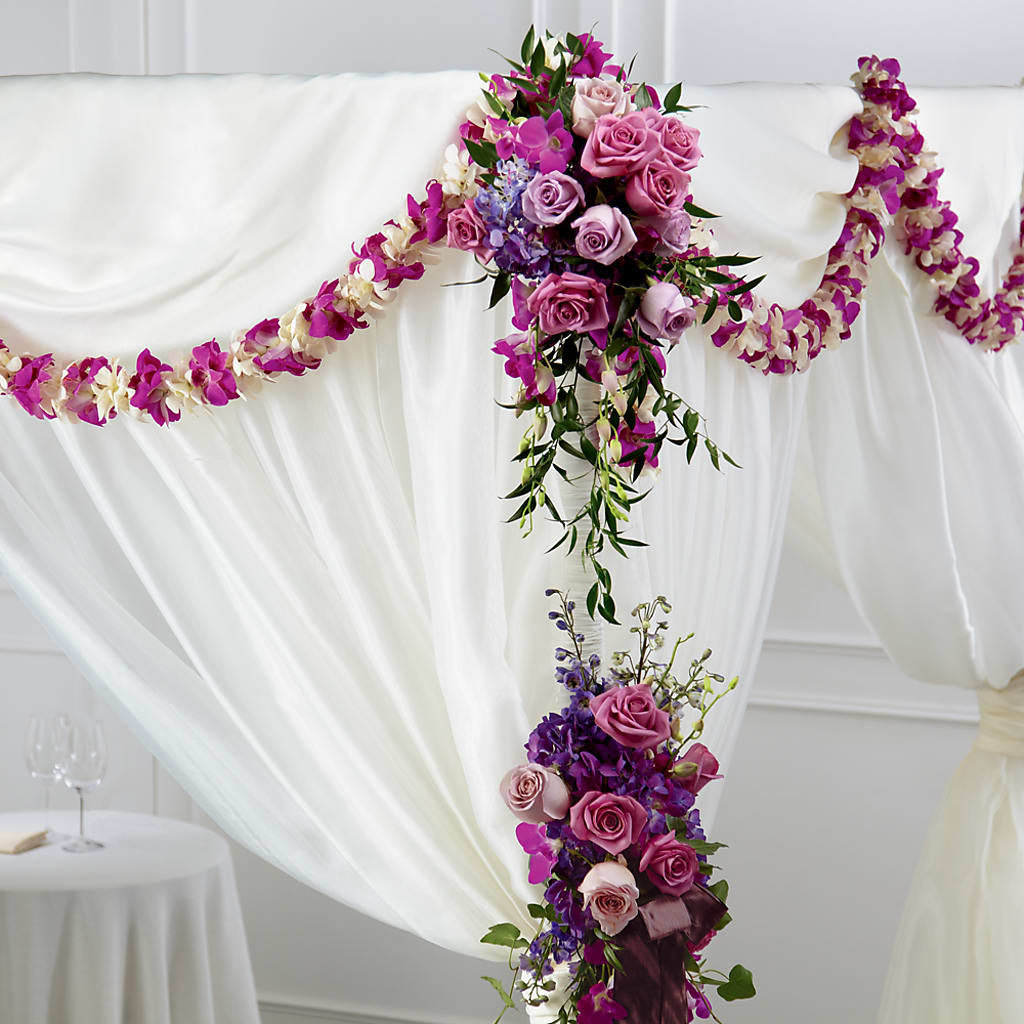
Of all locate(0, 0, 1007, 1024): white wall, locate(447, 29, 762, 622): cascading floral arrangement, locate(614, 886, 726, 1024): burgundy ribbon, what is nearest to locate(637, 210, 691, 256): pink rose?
locate(447, 29, 762, 622): cascading floral arrangement

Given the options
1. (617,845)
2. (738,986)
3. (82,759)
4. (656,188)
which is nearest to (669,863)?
(617,845)

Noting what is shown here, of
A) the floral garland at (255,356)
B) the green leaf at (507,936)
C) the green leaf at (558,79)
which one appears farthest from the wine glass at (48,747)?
the green leaf at (558,79)

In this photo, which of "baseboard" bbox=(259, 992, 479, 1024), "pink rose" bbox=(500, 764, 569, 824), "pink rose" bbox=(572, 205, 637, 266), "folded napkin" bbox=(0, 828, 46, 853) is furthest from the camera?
"baseboard" bbox=(259, 992, 479, 1024)

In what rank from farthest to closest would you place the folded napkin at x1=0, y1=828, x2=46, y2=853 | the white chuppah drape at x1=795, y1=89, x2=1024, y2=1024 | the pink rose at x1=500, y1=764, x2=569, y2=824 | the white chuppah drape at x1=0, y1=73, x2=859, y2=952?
1. the folded napkin at x1=0, y1=828, x2=46, y2=853
2. the white chuppah drape at x1=795, y1=89, x2=1024, y2=1024
3. the white chuppah drape at x1=0, y1=73, x2=859, y2=952
4. the pink rose at x1=500, y1=764, x2=569, y2=824

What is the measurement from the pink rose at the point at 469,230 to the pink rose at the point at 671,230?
0.60 ft

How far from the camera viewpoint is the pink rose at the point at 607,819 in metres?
1.28

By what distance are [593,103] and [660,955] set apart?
894 mm

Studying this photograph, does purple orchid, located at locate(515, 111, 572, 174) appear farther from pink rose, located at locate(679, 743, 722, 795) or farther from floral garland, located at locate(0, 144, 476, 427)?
pink rose, located at locate(679, 743, 722, 795)

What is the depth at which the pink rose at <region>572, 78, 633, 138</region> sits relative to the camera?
1239 millimetres

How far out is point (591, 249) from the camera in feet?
3.95

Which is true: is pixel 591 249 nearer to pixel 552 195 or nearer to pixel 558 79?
pixel 552 195

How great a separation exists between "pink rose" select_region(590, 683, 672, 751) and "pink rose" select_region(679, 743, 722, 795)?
0.08 metres

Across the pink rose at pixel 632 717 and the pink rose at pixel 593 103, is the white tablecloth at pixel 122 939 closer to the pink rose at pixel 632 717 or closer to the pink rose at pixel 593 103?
the pink rose at pixel 632 717

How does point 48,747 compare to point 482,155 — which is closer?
point 482,155
